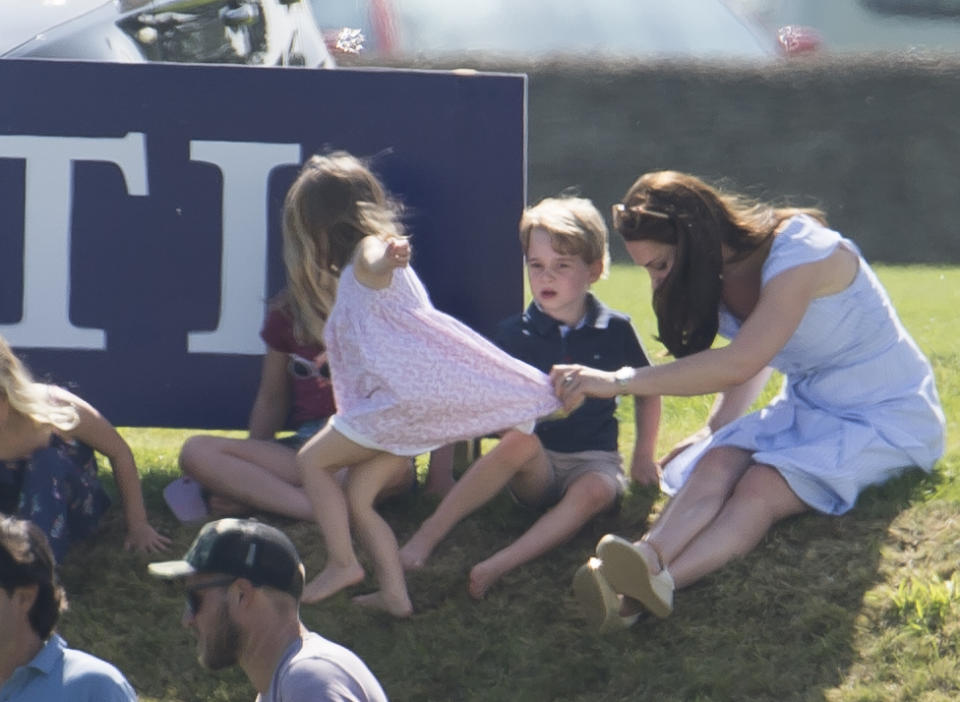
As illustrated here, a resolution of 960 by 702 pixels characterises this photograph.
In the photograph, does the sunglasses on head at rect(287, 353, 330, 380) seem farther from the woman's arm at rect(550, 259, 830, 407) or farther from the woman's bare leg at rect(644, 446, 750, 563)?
the woman's bare leg at rect(644, 446, 750, 563)

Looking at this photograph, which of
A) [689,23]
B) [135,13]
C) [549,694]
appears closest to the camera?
[549,694]

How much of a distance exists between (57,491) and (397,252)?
1.37 metres

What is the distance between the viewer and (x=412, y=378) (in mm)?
5105

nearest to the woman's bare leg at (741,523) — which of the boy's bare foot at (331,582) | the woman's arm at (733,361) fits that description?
the woman's arm at (733,361)

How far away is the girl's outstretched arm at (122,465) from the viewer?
215 inches

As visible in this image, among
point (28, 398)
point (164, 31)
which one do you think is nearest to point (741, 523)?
point (28, 398)

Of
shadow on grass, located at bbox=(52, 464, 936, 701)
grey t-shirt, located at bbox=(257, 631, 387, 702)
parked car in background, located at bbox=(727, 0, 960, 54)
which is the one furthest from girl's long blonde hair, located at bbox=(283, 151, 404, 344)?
parked car in background, located at bbox=(727, 0, 960, 54)

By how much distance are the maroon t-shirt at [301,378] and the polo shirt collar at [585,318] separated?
2.47ft

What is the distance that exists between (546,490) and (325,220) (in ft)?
3.58

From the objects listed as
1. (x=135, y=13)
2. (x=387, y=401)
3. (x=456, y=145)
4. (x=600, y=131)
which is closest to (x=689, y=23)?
(x=600, y=131)

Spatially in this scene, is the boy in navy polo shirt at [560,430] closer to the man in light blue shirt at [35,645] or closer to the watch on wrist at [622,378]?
the watch on wrist at [622,378]

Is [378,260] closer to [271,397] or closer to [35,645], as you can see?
[271,397]

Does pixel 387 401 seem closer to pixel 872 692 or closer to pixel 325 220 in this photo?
pixel 325 220

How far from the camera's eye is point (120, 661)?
521 cm
